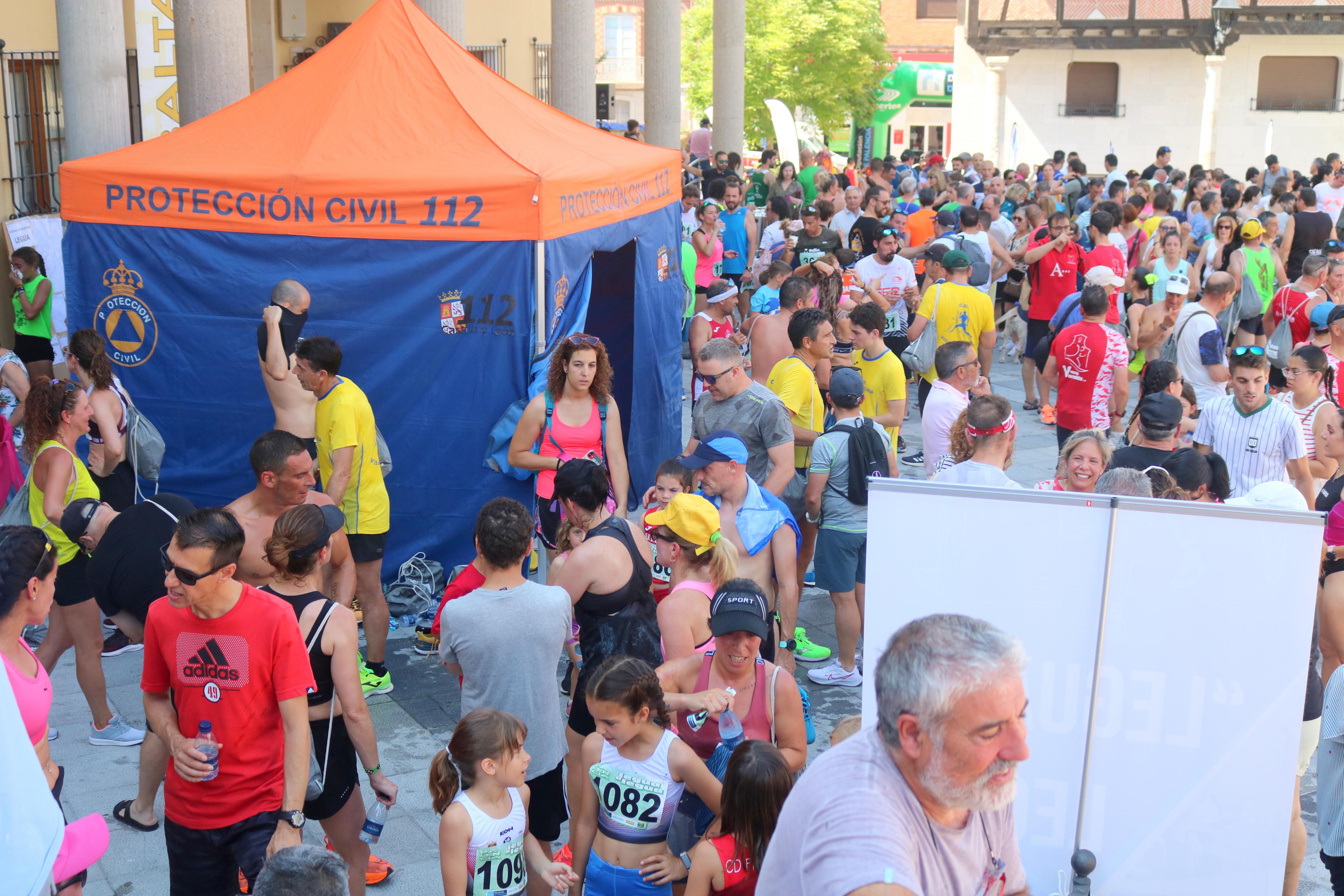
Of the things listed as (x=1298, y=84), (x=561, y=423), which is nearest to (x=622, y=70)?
Result: (x=1298, y=84)

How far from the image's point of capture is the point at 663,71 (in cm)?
1812

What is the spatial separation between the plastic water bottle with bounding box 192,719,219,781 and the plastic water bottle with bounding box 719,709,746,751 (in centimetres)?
155

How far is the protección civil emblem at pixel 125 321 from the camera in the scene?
7.62m

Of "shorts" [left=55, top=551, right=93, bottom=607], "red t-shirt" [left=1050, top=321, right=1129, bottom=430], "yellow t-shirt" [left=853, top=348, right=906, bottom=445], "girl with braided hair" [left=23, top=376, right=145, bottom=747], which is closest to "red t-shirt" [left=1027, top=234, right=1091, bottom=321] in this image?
"red t-shirt" [left=1050, top=321, right=1129, bottom=430]

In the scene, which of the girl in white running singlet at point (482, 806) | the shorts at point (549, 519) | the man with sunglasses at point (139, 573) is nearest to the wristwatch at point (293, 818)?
the girl in white running singlet at point (482, 806)

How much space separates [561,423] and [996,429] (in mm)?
2479

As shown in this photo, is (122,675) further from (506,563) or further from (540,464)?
(506,563)

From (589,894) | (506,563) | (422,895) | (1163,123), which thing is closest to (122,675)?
(422,895)

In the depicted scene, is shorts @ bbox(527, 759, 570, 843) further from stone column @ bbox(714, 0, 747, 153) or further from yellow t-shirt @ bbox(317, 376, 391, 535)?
stone column @ bbox(714, 0, 747, 153)

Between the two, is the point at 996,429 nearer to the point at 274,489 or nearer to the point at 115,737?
the point at 274,489

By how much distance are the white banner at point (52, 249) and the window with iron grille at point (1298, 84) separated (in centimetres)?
3556

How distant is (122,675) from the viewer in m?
6.47

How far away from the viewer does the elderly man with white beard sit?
2.05 metres

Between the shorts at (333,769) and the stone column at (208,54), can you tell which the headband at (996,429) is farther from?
the stone column at (208,54)
